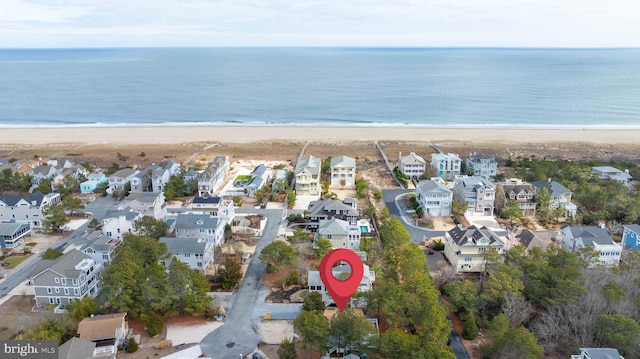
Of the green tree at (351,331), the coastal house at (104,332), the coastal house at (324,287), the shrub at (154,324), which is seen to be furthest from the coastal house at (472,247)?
the coastal house at (104,332)

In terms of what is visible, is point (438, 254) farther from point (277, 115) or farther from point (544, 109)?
point (544, 109)

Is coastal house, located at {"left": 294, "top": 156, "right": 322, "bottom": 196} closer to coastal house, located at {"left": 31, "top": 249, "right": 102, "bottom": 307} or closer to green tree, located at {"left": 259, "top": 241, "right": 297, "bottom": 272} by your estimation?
green tree, located at {"left": 259, "top": 241, "right": 297, "bottom": 272}

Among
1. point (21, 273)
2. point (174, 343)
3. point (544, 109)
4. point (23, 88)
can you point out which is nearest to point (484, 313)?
point (174, 343)

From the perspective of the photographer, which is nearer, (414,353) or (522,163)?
(414,353)

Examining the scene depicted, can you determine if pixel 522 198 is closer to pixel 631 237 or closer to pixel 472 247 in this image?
pixel 631 237

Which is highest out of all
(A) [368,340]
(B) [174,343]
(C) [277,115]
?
(C) [277,115]

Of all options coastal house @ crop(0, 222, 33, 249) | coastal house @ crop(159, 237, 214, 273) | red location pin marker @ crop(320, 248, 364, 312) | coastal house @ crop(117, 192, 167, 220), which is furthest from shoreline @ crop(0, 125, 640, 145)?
red location pin marker @ crop(320, 248, 364, 312)

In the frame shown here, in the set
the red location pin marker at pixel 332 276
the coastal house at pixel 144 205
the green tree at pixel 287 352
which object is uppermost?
the red location pin marker at pixel 332 276

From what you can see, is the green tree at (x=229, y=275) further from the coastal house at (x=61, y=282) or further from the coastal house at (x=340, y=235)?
the coastal house at (x=61, y=282)
